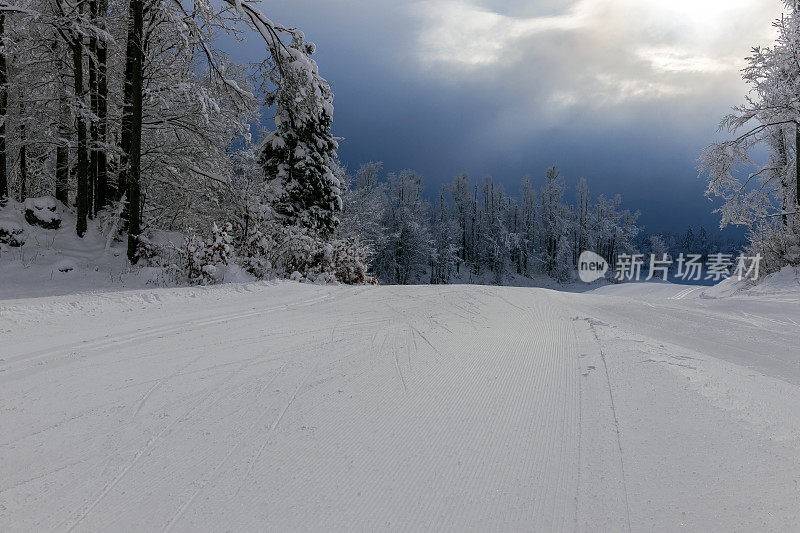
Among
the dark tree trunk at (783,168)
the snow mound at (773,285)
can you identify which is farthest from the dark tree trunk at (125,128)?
the dark tree trunk at (783,168)

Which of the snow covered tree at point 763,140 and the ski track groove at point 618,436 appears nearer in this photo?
the ski track groove at point 618,436

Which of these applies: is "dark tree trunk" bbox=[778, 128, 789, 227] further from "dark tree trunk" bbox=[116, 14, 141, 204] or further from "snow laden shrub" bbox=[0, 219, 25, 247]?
"snow laden shrub" bbox=[0, 219, 25, 247]

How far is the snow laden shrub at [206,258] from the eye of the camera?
25.2 feet

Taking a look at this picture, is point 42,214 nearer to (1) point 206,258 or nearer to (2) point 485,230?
(1) point 206,258

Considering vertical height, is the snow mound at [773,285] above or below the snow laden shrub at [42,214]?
below

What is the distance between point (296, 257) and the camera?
33.9ft

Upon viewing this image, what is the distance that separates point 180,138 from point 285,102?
261 centimetres

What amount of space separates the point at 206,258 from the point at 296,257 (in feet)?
9.01

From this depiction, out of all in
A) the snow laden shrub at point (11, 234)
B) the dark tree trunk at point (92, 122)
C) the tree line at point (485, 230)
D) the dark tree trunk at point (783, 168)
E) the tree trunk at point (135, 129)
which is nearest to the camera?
Result: the snow laden shrub at point (11, 234)

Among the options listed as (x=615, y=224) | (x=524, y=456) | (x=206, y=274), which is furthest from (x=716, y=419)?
(x=615, y=224)

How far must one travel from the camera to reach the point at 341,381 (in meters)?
2.92

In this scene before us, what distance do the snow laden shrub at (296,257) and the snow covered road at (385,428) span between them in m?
4.68

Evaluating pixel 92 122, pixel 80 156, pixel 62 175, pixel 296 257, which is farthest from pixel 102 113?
pixel 296 257

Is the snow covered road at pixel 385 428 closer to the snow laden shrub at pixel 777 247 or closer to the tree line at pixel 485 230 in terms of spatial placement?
the snow laden shrub at pixel 777 247
